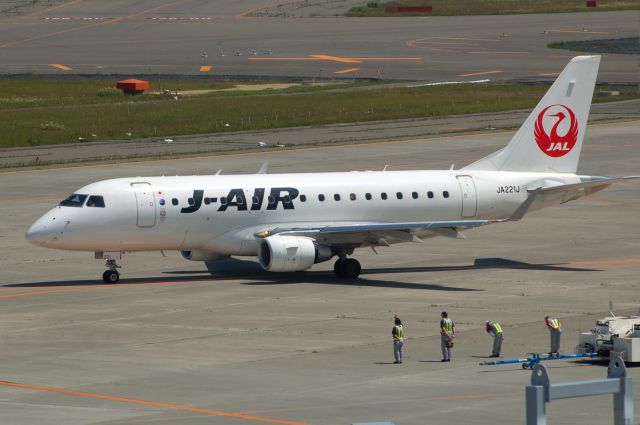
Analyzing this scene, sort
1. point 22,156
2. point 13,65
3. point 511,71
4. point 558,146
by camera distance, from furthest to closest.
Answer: point 13,65
point 511,71
point 22,156
point 558,146

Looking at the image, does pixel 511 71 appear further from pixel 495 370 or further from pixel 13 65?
pixel 495 370

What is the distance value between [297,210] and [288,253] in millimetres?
2886

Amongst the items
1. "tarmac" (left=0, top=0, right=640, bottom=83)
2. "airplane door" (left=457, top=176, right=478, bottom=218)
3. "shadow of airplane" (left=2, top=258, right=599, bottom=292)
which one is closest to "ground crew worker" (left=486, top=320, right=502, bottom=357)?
"shadow of airplane" (left=2, top=258, right=599, bottom=292)

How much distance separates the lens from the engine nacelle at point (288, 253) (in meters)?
54.4

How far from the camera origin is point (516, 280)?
182 ft

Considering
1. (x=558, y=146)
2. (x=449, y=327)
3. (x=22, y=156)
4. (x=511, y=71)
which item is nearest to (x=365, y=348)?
(x=449, y=327)

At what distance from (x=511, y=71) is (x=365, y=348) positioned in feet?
386

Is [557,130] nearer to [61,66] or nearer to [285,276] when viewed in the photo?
[285,276]

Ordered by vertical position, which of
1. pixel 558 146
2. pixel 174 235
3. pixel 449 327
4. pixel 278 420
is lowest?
pixel 278 420

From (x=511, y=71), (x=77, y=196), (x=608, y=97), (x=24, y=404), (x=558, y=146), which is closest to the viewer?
(x=24, y=404)

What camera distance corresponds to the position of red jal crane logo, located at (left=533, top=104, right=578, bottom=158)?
6188 cm

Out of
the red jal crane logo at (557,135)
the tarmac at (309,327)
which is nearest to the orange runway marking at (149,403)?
the tarmac at (309,327)

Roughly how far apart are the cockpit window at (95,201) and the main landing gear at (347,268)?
32.3 feet

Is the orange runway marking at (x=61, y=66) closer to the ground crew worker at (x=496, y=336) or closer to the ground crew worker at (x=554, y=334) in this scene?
the ground crew worker at (x=496, y=336)
